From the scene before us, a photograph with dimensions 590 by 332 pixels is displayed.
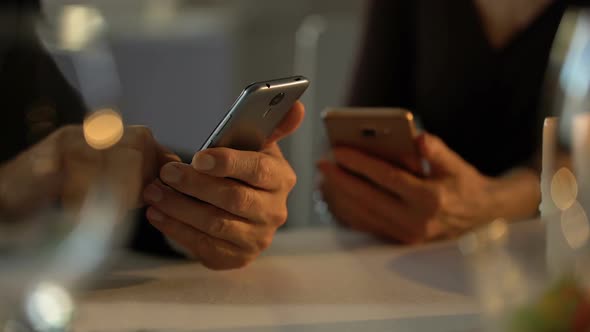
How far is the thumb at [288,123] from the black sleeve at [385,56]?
43cm

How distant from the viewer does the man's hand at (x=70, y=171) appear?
0.31m

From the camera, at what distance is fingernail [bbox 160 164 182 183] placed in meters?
0.43

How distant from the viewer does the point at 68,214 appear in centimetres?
31

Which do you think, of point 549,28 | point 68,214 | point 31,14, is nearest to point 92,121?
point 68,214

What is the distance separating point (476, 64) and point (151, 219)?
0.52m

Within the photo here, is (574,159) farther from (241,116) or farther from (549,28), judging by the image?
(549,28)

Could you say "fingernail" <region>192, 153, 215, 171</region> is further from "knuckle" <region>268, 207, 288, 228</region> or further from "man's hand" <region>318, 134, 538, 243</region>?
"man's hand" <region>318, 134, 538, 243</region>

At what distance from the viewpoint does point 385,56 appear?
36.6 inches

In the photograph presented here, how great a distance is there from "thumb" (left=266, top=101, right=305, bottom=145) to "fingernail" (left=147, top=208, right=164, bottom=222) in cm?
9

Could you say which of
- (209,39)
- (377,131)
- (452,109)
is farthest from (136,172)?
(209,39)

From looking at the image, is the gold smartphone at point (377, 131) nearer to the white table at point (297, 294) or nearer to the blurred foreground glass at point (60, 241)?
the white table at point (297, 294)

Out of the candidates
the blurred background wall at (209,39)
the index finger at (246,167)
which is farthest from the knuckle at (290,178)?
the blurred background wall at (209,39)

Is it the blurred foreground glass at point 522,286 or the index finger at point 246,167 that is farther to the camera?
the index finger at point 246,167

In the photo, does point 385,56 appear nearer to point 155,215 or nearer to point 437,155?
point 437,155
